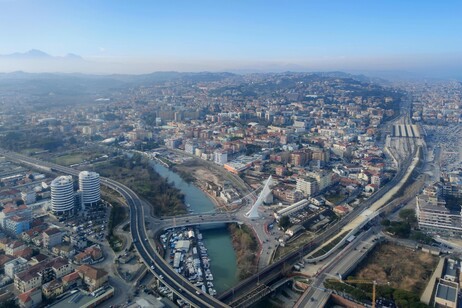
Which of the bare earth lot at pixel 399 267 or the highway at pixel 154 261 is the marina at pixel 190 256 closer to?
the highway at pixel 154 261

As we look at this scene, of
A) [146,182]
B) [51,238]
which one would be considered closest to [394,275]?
[51,238]

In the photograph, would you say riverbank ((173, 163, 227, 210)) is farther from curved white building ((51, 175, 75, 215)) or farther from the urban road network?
curved white building ((51, 175, 75, 215))

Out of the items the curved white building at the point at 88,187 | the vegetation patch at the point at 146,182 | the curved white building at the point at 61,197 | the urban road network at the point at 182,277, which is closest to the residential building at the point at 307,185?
the urban road network at the point at 182,277

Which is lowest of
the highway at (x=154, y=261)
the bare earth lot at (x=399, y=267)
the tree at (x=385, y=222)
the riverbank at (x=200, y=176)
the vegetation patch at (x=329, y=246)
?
the bare earth lot at (x=399, y=267)

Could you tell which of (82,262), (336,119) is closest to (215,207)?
(82,262)

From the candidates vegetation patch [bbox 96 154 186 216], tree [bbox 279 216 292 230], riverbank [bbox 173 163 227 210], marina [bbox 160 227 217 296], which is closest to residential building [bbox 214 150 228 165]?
riverbank [bbox 173 163 227 210]

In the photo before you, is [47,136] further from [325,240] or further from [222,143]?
[325,240]
